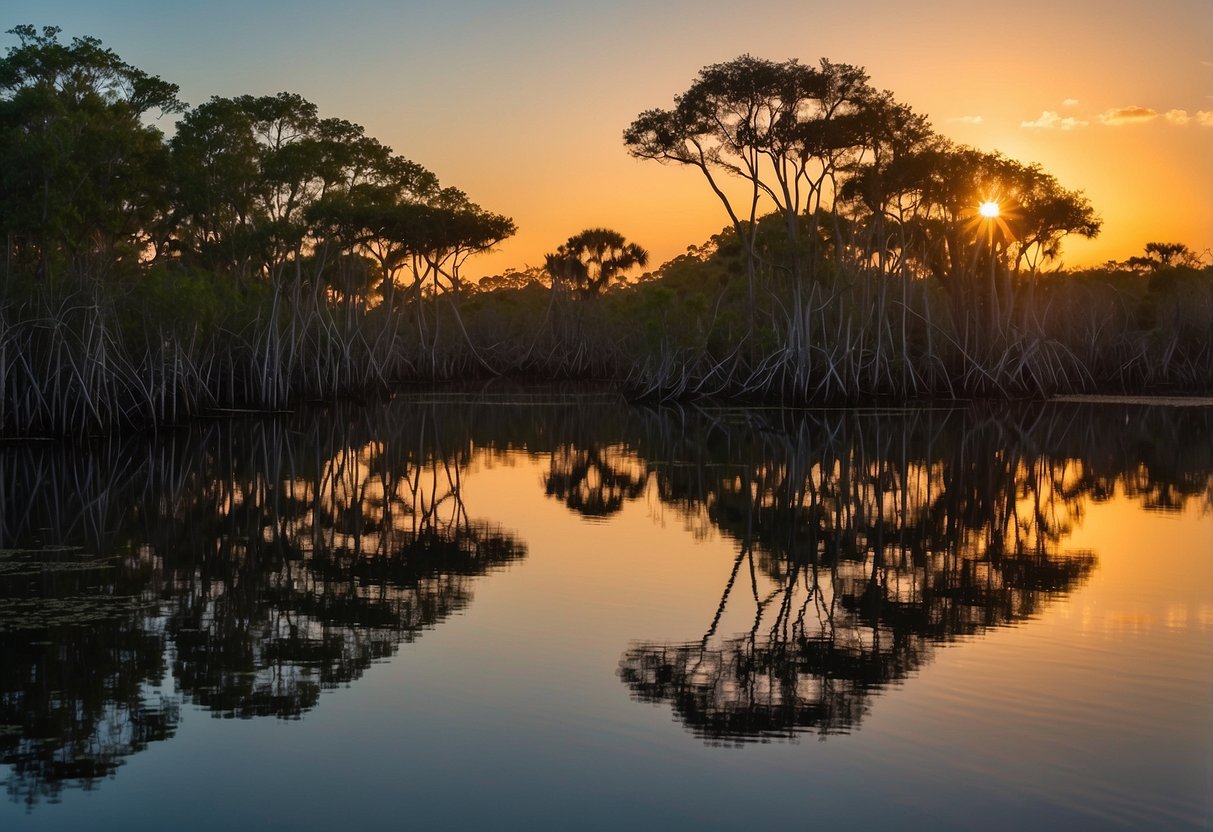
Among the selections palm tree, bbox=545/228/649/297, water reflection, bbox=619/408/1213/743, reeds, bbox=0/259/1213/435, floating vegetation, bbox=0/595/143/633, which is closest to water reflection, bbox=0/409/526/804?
floating vegetation, bbox=0/595/143/633

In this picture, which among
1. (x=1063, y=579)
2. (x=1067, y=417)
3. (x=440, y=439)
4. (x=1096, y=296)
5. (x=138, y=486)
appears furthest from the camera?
(x=1096, y=296)

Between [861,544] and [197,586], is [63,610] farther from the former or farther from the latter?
[861,544]

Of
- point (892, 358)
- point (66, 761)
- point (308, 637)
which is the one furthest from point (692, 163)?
point (66, 761)

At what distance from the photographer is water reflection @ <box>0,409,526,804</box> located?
579 cm

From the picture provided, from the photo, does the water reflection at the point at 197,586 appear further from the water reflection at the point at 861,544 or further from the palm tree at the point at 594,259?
the palm tree at the point at 594,259

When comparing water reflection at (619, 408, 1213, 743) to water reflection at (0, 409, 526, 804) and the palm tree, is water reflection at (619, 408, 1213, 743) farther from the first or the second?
the palm tree

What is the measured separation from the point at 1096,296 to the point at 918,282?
11430 millimetres

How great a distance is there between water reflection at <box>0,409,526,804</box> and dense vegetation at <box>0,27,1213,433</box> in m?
5.34

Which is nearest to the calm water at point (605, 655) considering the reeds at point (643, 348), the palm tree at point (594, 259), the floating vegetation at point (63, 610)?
the floating vegetation at point (63, 610)

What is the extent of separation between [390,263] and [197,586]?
33.5 metres

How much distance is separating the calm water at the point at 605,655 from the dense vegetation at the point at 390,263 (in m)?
7.50

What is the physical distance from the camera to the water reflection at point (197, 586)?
579 cm

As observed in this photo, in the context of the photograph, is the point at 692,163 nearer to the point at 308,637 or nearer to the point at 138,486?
the point at 138,486

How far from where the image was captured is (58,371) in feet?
60.7
